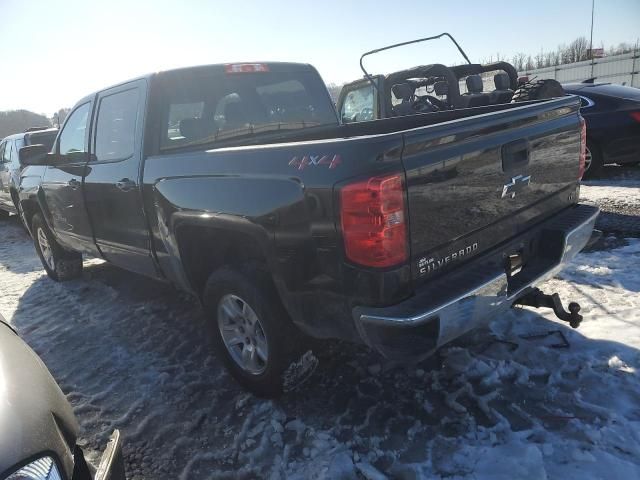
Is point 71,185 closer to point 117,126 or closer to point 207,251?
point 117,126

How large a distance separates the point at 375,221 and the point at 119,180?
2.42 metres

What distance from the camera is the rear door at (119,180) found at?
355cm

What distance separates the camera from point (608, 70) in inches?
957

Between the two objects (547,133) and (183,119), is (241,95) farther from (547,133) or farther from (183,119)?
(547,133)

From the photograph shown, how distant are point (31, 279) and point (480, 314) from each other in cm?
586

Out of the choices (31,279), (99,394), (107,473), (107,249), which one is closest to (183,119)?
(107,249)

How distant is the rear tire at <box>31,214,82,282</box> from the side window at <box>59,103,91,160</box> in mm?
1167

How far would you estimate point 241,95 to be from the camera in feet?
12.7

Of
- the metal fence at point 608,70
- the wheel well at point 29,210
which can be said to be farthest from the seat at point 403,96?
the metal fence at point 608,70

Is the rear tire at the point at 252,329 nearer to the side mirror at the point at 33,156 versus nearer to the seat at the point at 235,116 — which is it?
the seat at the point at 235,116

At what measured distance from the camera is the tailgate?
2.15m

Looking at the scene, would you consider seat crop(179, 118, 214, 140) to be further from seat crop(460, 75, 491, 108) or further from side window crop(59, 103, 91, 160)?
seat crop(460, 75, 491, 108)

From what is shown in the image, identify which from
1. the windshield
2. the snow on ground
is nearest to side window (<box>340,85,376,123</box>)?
the windshield

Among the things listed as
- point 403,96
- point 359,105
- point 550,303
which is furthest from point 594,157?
point 550,303
